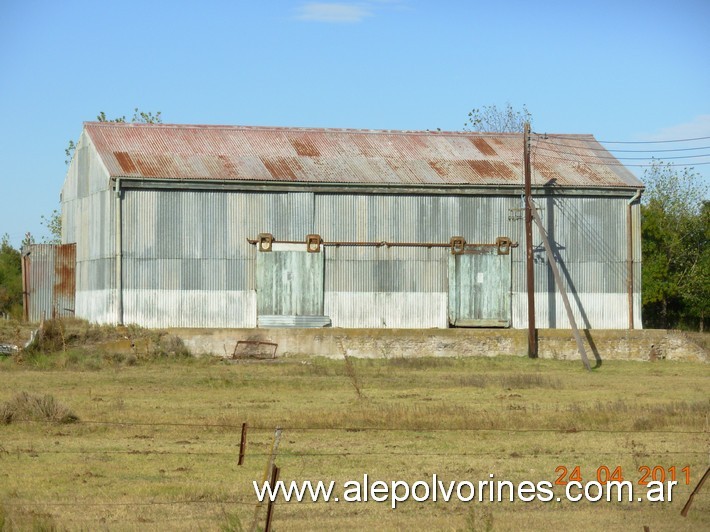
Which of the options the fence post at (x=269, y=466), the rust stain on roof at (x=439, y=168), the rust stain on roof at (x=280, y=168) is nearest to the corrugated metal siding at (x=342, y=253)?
the rust stain on roof at (x=280, y=168)

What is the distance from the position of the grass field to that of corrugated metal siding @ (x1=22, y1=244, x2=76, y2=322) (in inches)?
397

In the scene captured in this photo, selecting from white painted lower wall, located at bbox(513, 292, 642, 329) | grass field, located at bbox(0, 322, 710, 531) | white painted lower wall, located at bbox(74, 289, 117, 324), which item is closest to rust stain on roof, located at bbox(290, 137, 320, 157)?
white painted lower wall, located at bbox(74, 289, 117, 324)

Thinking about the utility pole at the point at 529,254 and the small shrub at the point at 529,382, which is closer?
the small shrub at the point at 529,382

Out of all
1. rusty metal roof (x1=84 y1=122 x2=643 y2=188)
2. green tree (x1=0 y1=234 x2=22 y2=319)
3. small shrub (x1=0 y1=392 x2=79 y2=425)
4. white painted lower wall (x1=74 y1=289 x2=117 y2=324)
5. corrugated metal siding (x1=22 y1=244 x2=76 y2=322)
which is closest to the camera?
small shrub (x1=0 y1=392 x2=79 y2=425)

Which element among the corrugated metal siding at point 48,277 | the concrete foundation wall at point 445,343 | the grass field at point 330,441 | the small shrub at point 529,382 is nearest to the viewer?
the grass field at point 330,441

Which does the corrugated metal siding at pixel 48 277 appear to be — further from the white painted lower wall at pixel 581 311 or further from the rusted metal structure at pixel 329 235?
the white painted lower wall at pixel 581 311

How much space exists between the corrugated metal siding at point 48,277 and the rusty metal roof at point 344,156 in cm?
491

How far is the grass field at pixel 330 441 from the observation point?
13953 mm

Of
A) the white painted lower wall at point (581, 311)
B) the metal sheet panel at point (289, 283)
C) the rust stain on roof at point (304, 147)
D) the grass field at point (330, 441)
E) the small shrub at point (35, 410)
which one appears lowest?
the grass field at point (330, 441)

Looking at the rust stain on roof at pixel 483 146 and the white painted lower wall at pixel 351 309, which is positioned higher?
the rust stain on roof at pixel 483 146

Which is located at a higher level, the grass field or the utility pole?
the utility pole

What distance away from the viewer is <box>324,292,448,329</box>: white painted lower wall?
4003cm

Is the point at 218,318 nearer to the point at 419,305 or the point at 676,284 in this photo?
the point at 419,305

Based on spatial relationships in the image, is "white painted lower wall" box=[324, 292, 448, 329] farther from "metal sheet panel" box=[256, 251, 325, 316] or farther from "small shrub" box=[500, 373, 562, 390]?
"small shrub" box=[500, 373, 562, 390]
